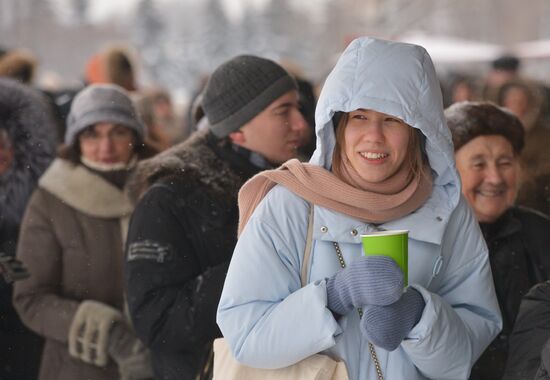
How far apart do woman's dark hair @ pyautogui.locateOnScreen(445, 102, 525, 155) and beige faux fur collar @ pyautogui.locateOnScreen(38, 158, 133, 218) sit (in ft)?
4.79

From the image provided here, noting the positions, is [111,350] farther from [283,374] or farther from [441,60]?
[441,60]

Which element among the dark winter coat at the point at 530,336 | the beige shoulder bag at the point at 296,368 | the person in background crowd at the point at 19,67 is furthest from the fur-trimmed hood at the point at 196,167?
the person in background crowd at the point at 19,67

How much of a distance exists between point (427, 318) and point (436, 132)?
543 mm

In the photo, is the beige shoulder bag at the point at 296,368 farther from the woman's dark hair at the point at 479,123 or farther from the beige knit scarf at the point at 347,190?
the woman's dark hair at the point at 479,123

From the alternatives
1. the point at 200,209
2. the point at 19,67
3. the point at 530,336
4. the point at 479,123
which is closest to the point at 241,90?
the point at 200,209

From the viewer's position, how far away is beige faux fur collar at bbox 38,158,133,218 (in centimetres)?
432

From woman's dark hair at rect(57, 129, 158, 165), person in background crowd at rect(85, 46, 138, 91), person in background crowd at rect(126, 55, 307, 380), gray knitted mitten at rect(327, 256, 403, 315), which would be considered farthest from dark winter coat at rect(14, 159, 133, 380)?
person in background crowd at rect(85, 46, 138, 91)

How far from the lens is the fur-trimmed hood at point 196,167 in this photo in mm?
3582

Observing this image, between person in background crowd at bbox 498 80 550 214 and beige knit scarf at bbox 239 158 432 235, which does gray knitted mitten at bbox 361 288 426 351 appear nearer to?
beige knit scarf at bbox 239 158 432 235

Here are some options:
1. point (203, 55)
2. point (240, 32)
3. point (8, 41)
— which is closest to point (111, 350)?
point (240, 32)

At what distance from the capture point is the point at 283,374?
2545mm

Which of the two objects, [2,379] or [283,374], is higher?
[283,374]

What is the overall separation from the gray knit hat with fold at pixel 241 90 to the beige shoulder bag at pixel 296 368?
1.09 metres

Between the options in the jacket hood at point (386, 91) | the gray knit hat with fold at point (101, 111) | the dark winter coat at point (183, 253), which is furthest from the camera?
the gray knit hat with fold at point (101, 111)
